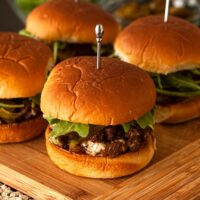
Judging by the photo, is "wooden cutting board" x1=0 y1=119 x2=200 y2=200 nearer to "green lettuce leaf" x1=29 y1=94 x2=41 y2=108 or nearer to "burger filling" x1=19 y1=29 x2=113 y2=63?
"green lettuce leaf" x1=29 y1=94 x2=41 y2=108

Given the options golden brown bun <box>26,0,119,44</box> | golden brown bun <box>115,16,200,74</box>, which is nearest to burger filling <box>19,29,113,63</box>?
golden brown bun <box>26,0,119,44</box>

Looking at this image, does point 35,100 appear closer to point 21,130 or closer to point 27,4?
point 21,130

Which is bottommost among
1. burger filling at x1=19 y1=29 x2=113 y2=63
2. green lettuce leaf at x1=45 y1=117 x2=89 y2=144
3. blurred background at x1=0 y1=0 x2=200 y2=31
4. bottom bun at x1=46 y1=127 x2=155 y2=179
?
blurred background at x1=0 y1=0 x2=200 y2=31

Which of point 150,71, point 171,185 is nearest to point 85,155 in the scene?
point 171,185

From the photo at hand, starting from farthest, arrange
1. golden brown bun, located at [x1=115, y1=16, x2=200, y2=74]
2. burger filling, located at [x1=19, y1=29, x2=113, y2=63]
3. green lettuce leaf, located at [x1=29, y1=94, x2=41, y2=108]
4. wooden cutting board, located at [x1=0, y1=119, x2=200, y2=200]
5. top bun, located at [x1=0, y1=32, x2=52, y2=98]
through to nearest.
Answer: burger filling, located at [x1=19, y1=29, x2=113, y2=63], golden brown bun, located at [x1=115, y1=16, x2=200, y2=74], green lettuce leaf, located at [x1=29, y1=94, x2=41, y2=108], top bun, located at [x1=0, y1=32, x2=52, y2=98], wooden cutting board, located at [x1=0, y1=119, x2=200, y2=200]

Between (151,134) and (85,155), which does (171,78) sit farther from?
(85,155)
